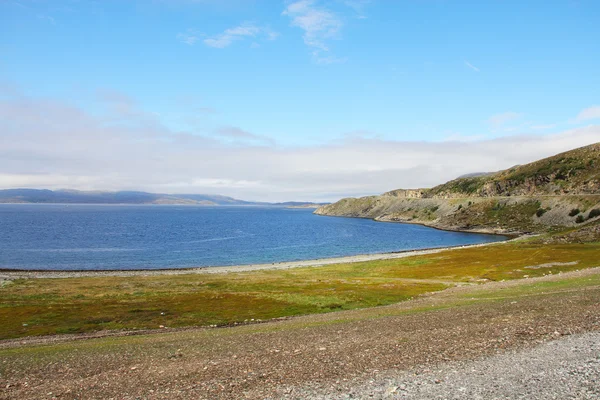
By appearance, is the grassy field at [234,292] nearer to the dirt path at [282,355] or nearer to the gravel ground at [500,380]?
the dirt path at [282,355]

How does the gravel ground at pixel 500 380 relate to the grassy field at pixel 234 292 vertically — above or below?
above

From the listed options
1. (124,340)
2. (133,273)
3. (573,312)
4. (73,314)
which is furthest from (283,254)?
(573,312)

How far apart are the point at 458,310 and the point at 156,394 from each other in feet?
77.7

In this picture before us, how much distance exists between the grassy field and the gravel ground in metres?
27.4

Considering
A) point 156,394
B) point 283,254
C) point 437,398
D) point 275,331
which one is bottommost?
point 283,254

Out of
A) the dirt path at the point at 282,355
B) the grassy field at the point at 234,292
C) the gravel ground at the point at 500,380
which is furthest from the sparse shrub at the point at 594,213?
the gravel ground at the point at 500,380

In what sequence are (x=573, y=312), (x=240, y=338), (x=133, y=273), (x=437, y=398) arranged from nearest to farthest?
(x=437, y=398) < (x=573, y=312) < (x=240, y=338) < (x=133, y=273)

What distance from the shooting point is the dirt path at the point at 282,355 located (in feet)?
57.0

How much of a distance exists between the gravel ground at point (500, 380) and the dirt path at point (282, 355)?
71 centimetres

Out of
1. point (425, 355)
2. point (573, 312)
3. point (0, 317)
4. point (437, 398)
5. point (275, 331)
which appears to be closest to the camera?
point (437, 398)

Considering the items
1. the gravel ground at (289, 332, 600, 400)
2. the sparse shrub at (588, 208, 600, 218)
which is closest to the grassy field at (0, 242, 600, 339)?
the gravel ground at (289, 332, 600, 400)

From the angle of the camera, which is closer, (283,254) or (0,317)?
(0,317)

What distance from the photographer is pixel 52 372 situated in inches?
843

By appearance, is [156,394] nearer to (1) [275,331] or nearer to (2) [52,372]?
(2) [52,372]
